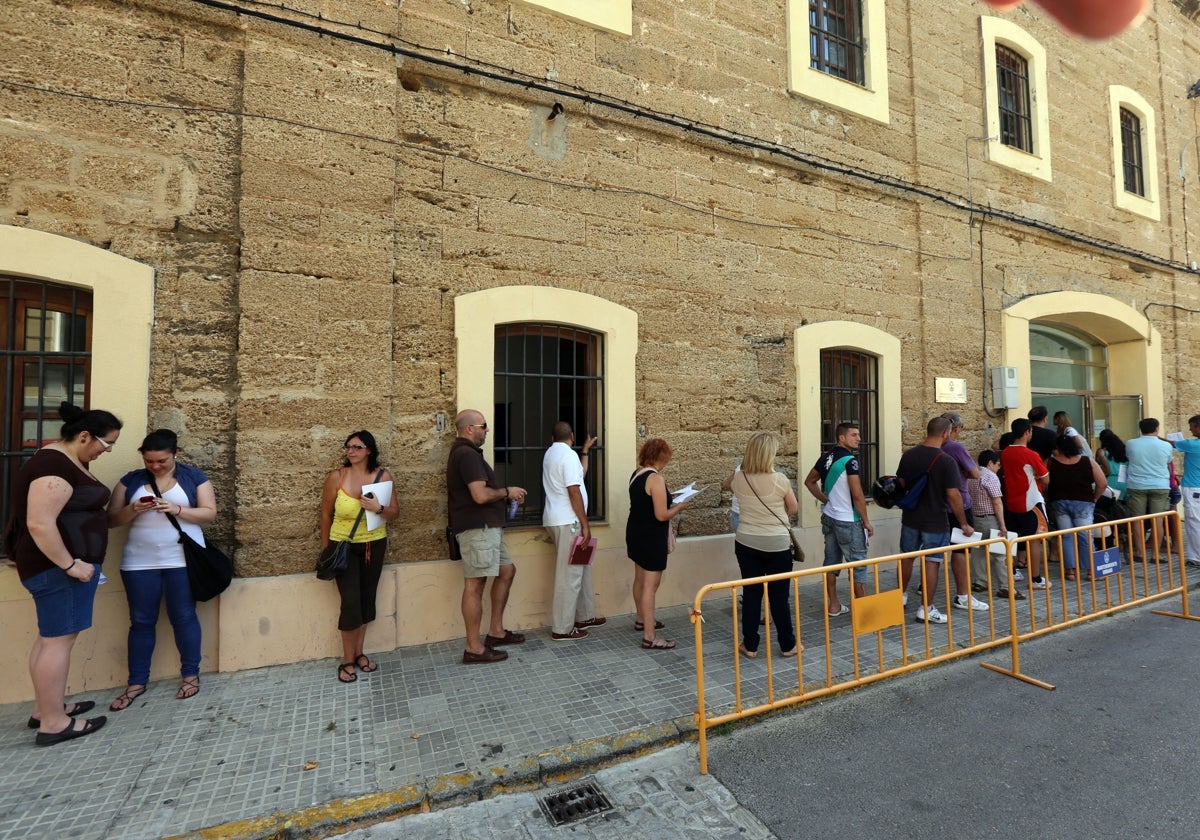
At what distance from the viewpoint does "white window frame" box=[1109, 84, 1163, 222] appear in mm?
9398

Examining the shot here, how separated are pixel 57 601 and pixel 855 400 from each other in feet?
23.9

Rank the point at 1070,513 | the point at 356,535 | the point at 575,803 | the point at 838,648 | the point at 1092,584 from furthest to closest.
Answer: the point at 1070,513, the point at 1092,584, the point at 838,648, the point at 356,535, the point at 575,803

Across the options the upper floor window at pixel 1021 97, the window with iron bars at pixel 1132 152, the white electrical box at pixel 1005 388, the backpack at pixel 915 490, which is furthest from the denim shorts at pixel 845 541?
the window with iron bars at pixel 1132 152

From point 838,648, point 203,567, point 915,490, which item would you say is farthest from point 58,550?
point 915,490

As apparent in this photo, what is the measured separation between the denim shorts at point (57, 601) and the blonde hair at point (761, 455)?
421 centimetres

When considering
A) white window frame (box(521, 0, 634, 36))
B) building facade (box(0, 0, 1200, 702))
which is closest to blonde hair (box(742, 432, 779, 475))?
building facade (box(0, 0, 1200, 702))

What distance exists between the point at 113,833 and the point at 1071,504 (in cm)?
872

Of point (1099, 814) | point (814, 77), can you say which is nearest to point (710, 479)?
point (1099, 814)

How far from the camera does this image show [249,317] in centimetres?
419

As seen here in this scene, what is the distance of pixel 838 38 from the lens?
7035 millimetres

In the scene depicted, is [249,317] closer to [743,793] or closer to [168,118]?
[168,118]

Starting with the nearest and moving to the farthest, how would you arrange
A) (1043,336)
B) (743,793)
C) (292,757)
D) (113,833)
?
(113,833), (743,793), (292,757), (1043,336)

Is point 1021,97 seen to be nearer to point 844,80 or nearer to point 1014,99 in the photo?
point 1014,99

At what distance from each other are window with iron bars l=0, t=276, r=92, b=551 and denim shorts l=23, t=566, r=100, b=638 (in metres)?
1.06
